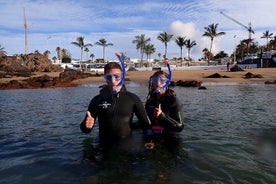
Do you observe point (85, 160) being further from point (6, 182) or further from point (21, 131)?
point (21, 131)

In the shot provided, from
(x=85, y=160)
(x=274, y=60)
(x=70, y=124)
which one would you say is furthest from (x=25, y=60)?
(x=85, y=160)

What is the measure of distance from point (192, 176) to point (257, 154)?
91.5 inches

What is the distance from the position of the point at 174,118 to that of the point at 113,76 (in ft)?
6.27

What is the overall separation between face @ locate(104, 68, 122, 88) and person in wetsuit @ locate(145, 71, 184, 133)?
3.98ft

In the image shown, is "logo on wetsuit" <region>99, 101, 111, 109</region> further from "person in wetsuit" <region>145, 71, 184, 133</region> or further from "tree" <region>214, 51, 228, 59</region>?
"tree" <region>214, 51, 228, 59</region>

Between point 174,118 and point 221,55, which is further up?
point 221,55

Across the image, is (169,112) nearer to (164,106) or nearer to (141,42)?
(164,106)

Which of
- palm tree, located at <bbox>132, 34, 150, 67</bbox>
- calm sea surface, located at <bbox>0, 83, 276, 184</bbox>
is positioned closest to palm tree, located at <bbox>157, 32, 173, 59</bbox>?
palm tree, located at <bbox>132, 34, 150, 67</bbox>

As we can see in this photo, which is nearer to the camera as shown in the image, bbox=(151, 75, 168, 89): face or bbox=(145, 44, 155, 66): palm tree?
bbox=(151, 75, 168, 89): face

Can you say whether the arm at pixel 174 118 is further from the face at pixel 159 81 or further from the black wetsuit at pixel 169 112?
the face at pixel 159 81

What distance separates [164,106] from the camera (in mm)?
7195

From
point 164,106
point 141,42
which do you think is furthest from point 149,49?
point 164,106

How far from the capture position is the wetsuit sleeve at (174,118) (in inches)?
266

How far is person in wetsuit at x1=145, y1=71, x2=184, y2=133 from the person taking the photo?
684cm
